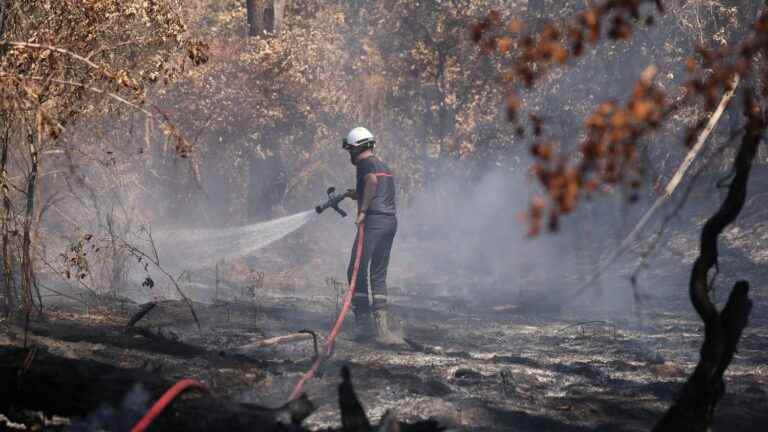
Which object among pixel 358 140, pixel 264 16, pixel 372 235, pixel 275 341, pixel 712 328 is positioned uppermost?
pixel 264 16

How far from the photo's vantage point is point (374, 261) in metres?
8.72

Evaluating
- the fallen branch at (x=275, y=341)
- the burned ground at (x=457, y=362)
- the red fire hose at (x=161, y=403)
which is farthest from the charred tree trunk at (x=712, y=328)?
the fallen branch at (x=275, y=341)

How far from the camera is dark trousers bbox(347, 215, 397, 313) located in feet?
28.1

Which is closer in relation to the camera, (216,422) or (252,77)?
(216,422)

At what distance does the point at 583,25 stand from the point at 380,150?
1967cm

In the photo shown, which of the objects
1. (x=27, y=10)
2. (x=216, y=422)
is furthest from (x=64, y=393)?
(x=27, y=10)

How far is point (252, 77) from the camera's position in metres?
18.3

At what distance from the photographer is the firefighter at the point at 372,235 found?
852 cm

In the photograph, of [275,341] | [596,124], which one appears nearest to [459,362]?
[275,341]

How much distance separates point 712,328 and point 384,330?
4.82m

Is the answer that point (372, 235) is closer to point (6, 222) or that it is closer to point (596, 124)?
point (6, 222)

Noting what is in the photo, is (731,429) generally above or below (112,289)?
below

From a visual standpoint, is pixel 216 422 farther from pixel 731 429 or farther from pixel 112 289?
pixel 112 289

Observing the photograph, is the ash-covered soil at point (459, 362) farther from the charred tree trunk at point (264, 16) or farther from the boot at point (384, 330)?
the charred tree trunk at point (264, 16)
